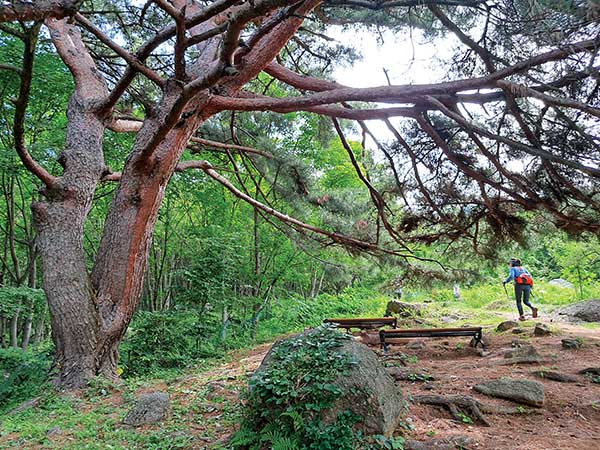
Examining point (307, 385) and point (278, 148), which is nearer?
point (307, 385)

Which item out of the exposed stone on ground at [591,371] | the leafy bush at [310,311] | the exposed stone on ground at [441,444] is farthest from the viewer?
the leafy bush at [310,311]

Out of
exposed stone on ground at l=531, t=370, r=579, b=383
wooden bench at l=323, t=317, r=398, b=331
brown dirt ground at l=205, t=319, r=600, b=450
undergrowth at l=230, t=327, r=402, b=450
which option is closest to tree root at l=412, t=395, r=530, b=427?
brown dirt ground at l=205, t=319, r=600, b=450

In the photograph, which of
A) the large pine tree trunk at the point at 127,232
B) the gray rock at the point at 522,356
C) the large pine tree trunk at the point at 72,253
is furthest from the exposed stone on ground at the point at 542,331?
the large pine tree trunk at the point at 72,253

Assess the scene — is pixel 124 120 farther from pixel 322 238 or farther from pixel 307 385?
pixel 307 385

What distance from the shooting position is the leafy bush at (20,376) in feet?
15.7

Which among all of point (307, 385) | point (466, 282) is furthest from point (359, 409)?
point (466, 282)

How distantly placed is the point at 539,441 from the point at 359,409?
1.33 meters

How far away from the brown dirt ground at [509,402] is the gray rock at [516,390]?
0.07m

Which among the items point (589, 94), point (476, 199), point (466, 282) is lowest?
point (466, 282)

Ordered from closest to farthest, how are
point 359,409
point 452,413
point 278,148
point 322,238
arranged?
1. point 359,409
2. point 452,413
3. point 278,148
4. point 322,238

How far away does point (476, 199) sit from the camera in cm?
493

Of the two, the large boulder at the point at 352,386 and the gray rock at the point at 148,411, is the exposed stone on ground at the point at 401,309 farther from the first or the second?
the gray rock at the point at 148,411

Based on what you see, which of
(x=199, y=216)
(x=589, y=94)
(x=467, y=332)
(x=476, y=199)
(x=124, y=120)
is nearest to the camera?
(x=589, y=94)

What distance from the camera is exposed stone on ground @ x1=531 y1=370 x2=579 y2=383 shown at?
12.5ft
